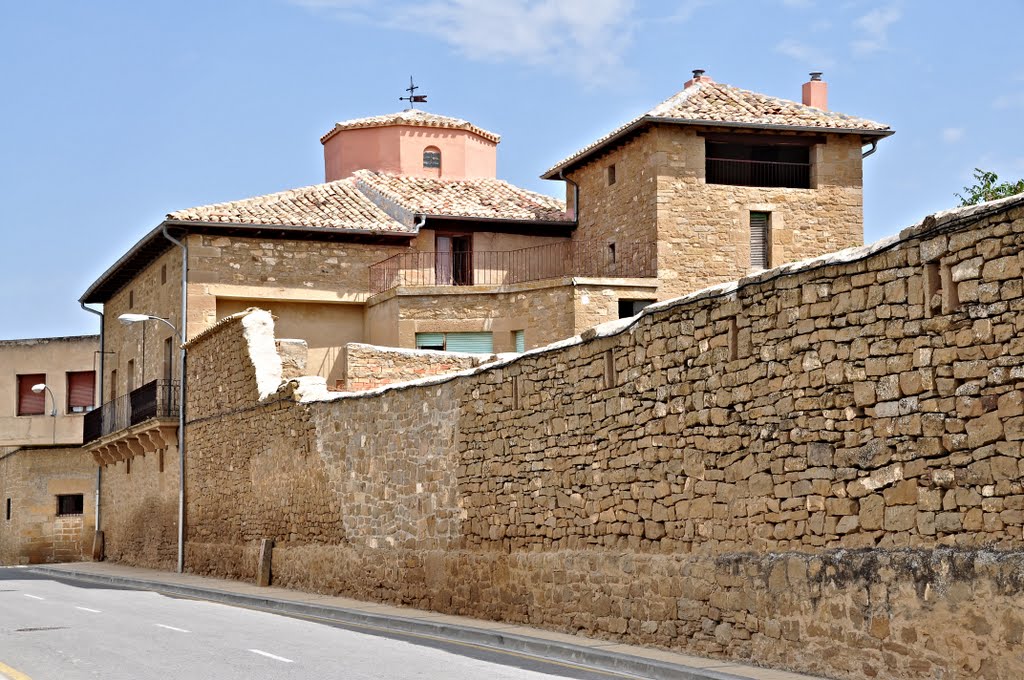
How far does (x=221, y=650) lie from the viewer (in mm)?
13500

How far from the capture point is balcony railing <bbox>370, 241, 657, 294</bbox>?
33.6 metres

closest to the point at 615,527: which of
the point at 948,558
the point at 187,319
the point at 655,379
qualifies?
the point at 655,379

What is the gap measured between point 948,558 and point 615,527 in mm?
4805

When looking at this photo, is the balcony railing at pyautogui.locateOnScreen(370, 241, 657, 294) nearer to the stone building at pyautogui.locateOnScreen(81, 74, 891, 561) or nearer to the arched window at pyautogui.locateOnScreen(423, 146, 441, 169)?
the stone building at pyautogui.locateOnScreen(81, 74, 891, 561)

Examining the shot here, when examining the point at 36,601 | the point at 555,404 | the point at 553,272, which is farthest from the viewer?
the point at 553,272

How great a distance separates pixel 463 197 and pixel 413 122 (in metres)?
3.96

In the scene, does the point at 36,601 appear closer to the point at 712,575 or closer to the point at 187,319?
the point at 187,319

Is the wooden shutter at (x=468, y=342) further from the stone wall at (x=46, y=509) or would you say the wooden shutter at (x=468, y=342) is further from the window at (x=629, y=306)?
the stone wall at (x=46, y=509)

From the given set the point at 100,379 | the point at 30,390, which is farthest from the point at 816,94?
the point at 30,390

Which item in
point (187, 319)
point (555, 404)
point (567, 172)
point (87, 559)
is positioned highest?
point (567, 172)

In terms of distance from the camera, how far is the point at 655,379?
13.1 m

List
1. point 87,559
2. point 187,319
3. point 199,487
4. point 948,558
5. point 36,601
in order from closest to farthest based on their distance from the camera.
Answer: point 948,558 < point 36,601 < point 199,487 < point 187,319 < point 87,559

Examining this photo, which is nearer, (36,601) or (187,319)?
(36,601)

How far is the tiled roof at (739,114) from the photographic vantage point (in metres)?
31.4
